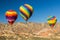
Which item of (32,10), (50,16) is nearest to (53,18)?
(50,16)

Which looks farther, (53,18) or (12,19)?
(53,18)

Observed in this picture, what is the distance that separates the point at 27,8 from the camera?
74.8 metres

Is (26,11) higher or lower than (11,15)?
higher

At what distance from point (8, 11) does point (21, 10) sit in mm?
4922

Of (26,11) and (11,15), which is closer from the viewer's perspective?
(26,11)

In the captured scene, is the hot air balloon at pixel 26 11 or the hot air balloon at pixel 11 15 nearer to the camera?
the hot air balloon at pixel 26 11

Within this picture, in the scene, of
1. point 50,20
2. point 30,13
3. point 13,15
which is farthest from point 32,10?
point 50,20

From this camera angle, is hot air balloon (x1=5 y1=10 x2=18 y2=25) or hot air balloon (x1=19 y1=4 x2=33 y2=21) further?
hot air balloon (x1=5 y1=10 x2=18 y2=25)

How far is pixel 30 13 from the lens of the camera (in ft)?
244

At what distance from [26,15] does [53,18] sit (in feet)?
66.0

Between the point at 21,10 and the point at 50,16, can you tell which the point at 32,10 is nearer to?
the point at 21,10

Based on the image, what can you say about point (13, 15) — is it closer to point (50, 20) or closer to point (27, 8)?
point (27, 8)

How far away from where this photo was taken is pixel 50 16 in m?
92.0

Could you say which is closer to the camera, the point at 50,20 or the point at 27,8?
the point at 27,8
